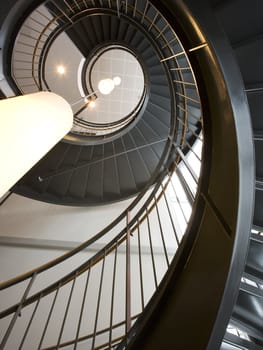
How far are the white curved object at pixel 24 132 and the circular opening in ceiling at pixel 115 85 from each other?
13.2 ft

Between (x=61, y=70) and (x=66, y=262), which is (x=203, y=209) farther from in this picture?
(x=61, y=70)

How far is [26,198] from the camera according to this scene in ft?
16.8

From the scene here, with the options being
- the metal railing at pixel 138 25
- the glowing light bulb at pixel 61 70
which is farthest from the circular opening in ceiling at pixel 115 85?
the metal railing at pixel 138 25

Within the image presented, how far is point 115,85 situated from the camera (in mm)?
5605

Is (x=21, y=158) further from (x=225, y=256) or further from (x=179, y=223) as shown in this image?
(x=179, y=223)

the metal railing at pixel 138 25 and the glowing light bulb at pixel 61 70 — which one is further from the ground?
the glowing light bulb at pixel 61 70

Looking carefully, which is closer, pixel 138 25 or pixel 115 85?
pixel 138 25

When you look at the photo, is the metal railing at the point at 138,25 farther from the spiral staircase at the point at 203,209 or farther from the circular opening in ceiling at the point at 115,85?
the circular opening in ceiling at the point at 115,85

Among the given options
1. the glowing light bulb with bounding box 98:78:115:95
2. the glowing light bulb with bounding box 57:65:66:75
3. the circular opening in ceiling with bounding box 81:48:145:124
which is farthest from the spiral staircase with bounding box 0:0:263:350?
the circular opening in ceiling with bounding box 81:48:145:124

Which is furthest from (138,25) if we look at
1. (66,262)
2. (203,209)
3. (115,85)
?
(66,262)

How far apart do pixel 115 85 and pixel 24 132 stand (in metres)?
4.52

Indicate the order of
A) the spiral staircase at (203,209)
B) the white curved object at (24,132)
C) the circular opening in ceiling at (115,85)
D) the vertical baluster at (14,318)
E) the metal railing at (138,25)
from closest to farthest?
the spiral staircase at (203,209), the white curved object at (24,132), the vertical baluster at (14,318), the metal railing at (138,25), the circular opening in ceiling at (115,85)

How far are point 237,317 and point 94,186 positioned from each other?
3.53m

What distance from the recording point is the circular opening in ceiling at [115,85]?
5.86 m
